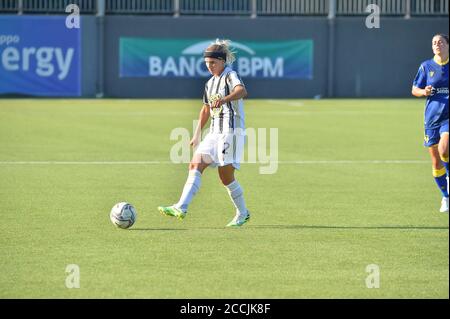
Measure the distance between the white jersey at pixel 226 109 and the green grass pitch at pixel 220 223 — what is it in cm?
110

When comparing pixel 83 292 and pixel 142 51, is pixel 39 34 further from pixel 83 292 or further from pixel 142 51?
pixel 83 292

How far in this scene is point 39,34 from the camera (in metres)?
39.7

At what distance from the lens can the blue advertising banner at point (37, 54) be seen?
39.6 m

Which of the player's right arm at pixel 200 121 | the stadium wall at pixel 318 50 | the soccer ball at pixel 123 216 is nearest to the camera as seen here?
the soccer ball at pixel 123 216

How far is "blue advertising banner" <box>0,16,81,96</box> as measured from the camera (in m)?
39.6

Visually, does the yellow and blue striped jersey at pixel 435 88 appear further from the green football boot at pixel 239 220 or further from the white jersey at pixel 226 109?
the green football boot at pixel 239 220

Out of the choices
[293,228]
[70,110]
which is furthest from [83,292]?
[70,110]

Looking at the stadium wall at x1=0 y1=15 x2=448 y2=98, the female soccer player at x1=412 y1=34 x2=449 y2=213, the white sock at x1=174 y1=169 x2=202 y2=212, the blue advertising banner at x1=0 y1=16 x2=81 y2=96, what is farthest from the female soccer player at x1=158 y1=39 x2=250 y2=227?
the stadium wall at x1=0 y1=15 x2=448 y2=98

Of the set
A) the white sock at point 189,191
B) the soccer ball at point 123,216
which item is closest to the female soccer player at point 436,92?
the white sock at point 189,191

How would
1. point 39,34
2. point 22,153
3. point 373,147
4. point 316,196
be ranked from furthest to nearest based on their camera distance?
1. point 39,34
2. point 373,147
3. point 22,153
4. point 316,196

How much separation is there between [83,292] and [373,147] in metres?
14.9

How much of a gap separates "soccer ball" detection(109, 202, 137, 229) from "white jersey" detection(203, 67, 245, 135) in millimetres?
1281

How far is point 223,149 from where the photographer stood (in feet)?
39.2

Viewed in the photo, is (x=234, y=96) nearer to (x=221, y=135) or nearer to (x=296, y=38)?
(x=221, y=135)
